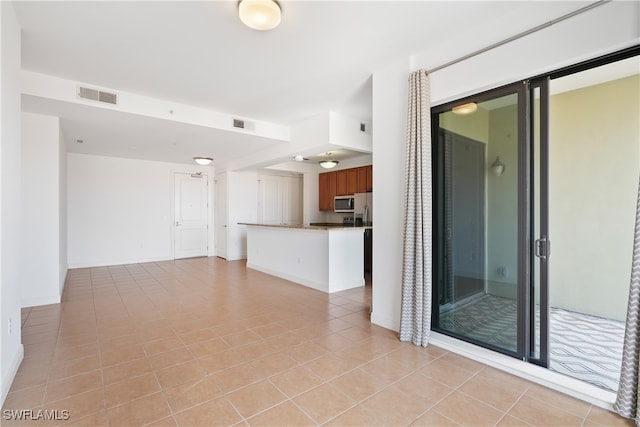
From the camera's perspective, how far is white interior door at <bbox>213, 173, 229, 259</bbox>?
7.94 m

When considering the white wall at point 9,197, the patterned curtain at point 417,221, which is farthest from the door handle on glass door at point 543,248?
the white wall at point 9,197

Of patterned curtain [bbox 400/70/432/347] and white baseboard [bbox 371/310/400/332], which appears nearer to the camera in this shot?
patterned curtain [bbox 400/70/432/347]

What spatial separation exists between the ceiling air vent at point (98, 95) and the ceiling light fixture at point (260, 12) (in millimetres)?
2475

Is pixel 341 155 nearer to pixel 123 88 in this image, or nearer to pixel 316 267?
pixel 316 267

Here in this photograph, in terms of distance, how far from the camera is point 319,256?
4898 mm

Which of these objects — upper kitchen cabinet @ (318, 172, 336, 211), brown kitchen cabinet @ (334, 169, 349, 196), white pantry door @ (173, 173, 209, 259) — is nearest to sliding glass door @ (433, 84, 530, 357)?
brown kitchen cabinet @ (334, 169, 349, 196)

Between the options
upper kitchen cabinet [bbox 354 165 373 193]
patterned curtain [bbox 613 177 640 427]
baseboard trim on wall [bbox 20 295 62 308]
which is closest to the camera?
patterned curtain [bbox 613 177 640 427]

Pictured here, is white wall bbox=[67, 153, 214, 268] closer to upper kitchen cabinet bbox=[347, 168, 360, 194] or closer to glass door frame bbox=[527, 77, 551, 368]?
upper kitchen cabinet bbox=[347, 168, 360, 194]

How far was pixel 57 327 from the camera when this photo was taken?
128 inches

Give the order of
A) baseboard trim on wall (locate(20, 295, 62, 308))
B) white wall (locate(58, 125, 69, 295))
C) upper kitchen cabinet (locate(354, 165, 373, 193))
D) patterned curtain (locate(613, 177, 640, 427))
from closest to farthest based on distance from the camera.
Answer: patterned curtain (locate(613, 177, 640, 427)) → baseboard trim on wall (locate(20, 295, 62, 308)) → white wall (locate(58, 125, 69, 295)) → upper kitchen cabinet (locate(354, 165, 373, 193))

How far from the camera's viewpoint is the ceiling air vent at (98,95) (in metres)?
3.51

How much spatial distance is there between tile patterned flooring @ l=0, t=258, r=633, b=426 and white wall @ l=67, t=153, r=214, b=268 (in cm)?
336

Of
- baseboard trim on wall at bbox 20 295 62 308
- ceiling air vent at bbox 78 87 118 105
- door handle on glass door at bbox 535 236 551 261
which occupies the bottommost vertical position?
baseboard trim on wall at bbox 20 295 62 308

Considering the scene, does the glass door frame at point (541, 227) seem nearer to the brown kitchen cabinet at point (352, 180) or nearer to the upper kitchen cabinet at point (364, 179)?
the upper kitchen cabinet at point (364, 179)
